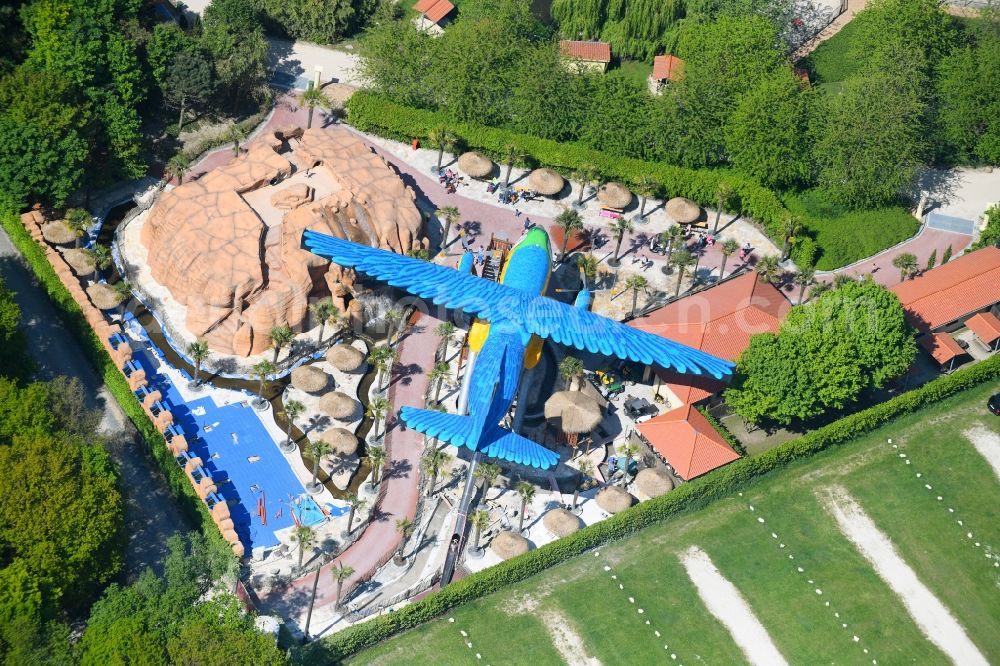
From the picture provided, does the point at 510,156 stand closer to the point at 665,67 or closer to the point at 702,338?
the point at 665,67

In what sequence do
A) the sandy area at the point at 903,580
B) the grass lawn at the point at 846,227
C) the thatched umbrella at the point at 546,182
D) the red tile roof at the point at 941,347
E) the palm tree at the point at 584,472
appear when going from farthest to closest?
the thatched umbrella at the point at 546,182
the grass lawn at the point at 846,227
the red tile roof at the point at 941,347
the palm tree at the point at 584,472
the sandy area at the point at 903,580

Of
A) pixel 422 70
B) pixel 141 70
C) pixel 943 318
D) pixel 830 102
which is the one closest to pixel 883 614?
pixel 943 318

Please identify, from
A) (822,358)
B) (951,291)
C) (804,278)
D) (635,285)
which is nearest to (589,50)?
(635,285)

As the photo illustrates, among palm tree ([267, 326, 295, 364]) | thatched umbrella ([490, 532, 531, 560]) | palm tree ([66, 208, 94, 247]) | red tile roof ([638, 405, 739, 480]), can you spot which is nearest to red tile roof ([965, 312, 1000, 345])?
red tile roof ([638, 405, 739, 480])

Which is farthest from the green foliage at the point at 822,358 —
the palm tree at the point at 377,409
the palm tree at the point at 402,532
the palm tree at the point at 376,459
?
the palm tree at the point at 376,459

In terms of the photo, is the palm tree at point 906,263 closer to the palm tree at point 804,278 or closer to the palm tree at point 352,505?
the palm tree at point 804,278

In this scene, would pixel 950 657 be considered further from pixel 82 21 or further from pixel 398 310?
pixel 82 21
